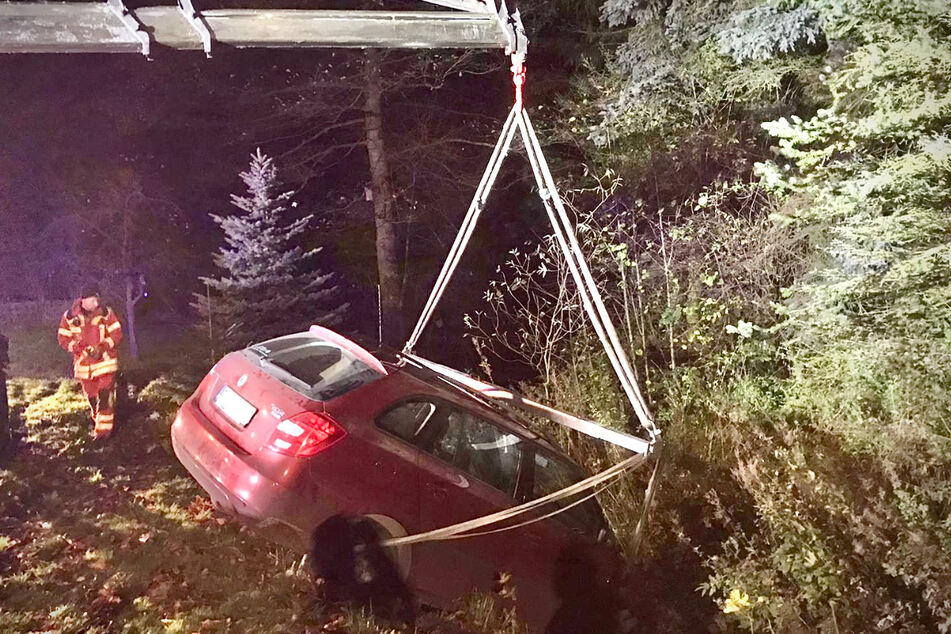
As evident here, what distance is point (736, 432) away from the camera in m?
6.14

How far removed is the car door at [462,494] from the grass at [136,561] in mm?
198

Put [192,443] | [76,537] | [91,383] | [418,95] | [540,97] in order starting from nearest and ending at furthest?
[192,443], [76,537], [91,383], [540,97], [418,95]

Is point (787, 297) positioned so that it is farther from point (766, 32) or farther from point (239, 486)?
point (239, 486)

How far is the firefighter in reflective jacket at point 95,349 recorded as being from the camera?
5.89 metres

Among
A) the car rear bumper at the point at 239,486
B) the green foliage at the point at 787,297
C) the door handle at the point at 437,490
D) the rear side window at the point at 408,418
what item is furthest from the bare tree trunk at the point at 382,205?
the door handle at the point at 437,490

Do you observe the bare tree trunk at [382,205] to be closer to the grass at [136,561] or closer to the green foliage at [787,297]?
the green foliage at [787,297]

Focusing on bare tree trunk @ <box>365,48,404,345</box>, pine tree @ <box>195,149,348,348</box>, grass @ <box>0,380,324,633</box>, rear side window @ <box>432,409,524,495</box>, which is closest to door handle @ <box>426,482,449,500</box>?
rear side window @ <box>432,409,524,495</box>

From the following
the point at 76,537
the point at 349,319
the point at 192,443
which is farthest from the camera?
the point at 349,319

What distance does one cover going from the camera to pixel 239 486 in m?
3.68

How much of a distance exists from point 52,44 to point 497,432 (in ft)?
9.82

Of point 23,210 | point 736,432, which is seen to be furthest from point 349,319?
point 736,432

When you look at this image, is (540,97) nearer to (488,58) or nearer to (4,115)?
(488,58)

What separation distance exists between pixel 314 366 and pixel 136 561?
1.69m

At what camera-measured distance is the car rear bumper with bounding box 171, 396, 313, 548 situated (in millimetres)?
3617
